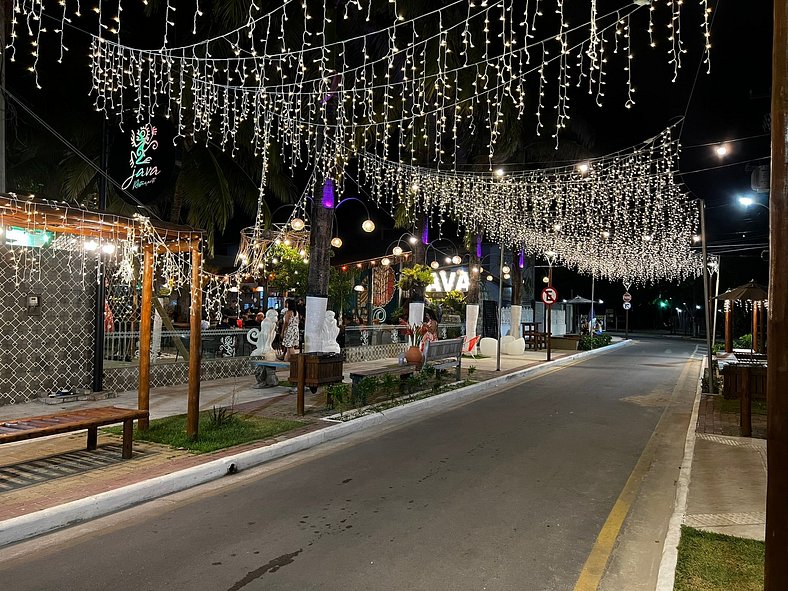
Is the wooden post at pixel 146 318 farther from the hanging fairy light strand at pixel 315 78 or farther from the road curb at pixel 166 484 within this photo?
the hanging fairy light strand at pixel 315 78

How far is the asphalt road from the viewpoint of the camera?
169 inches

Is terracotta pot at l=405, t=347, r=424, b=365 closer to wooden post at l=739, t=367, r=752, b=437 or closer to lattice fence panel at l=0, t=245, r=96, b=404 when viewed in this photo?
wooden post at l=739, t=367, r=752, b=437

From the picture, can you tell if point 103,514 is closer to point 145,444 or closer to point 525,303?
point 145,444

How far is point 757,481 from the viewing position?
21.8ft

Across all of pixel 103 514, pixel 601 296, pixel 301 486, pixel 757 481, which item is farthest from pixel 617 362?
pixel 601 296

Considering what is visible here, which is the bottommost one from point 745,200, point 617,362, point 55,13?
point 617,362

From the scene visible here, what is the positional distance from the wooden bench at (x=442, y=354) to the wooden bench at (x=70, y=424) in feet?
25.6

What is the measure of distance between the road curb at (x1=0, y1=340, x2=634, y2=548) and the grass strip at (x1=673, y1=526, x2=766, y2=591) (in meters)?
5.09

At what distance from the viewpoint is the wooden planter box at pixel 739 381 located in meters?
11.2

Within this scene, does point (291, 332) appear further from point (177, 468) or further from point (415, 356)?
point (177, 468)

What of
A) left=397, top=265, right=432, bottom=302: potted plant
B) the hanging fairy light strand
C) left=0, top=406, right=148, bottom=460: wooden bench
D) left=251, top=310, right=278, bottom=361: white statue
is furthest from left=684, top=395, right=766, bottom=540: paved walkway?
left=397, top=265, right=432, bottom=302: potted plant

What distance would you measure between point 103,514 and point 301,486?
205 cm

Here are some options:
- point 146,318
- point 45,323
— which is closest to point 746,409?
point 146,318

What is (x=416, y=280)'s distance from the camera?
20781mm
